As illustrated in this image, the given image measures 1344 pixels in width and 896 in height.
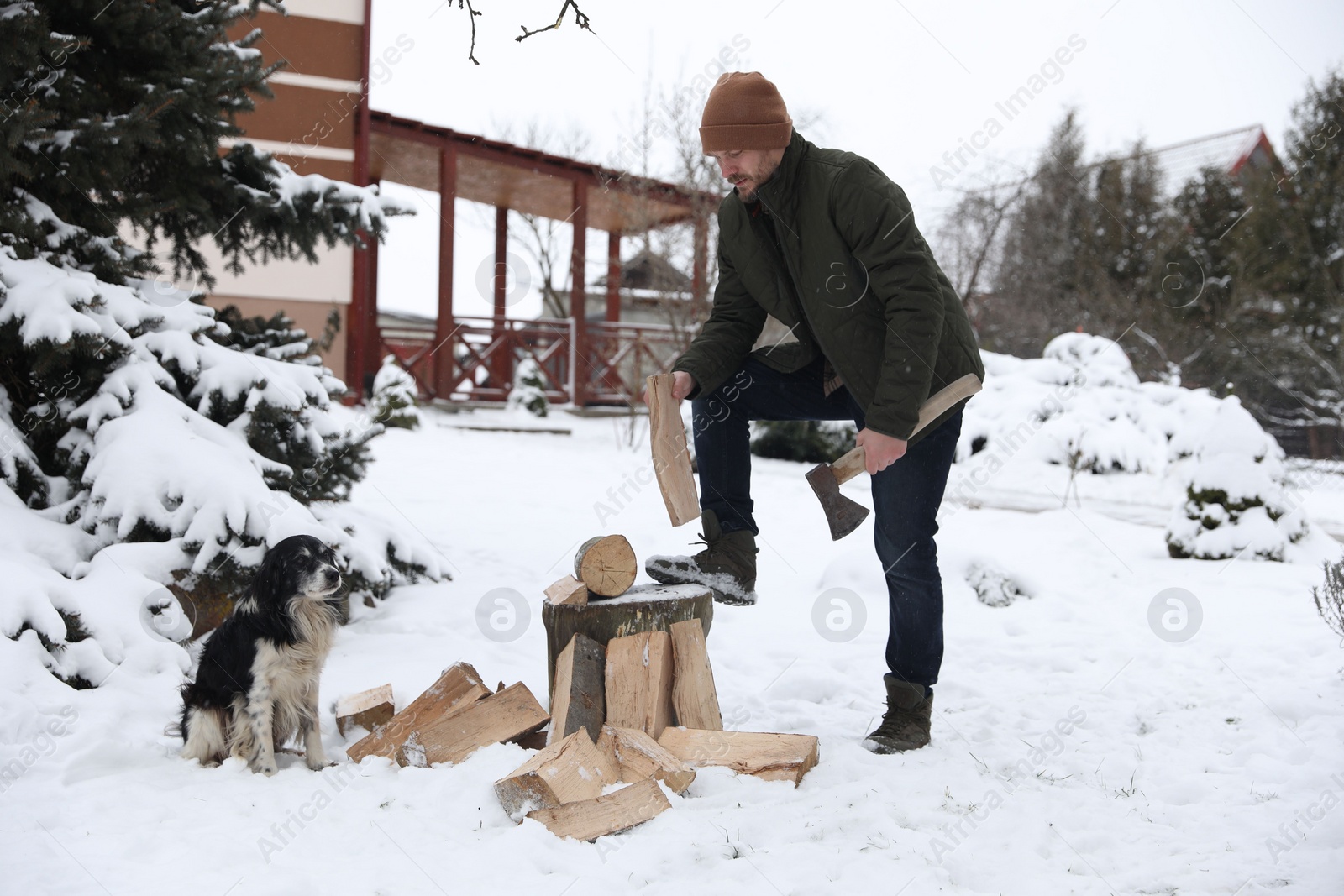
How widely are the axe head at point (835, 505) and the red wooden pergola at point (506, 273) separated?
27.2ft

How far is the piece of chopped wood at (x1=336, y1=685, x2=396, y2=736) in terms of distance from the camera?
3.14m

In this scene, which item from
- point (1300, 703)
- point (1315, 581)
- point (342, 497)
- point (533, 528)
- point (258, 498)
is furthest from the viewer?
point (533, 528)

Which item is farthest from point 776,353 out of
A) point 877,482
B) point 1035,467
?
point 1035,467

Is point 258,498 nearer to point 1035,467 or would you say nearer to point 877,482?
point 877,482

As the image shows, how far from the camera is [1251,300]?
16906 millimetres

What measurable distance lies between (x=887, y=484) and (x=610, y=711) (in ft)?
3.67

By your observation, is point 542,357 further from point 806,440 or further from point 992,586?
point 992,586

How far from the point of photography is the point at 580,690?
285 cm

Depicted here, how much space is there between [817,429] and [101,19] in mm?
8327

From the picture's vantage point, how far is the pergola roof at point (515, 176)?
12281 mm

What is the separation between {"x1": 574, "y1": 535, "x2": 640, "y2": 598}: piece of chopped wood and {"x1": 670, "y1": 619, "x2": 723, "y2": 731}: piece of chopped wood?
0.23 meters

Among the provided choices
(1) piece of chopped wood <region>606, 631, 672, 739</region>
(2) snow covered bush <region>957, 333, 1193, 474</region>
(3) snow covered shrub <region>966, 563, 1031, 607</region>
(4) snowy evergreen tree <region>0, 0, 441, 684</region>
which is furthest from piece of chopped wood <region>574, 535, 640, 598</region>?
(2) snow covered bush <region>957, 333, 1193, 474</region>

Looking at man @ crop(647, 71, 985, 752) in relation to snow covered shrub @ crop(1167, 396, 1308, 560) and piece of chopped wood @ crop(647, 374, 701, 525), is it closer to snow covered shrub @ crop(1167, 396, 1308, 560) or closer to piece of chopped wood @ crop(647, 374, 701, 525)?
piece of chopped wood @ crop(647, 374, 701, 525)

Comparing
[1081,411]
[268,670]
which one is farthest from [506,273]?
[268,670]
